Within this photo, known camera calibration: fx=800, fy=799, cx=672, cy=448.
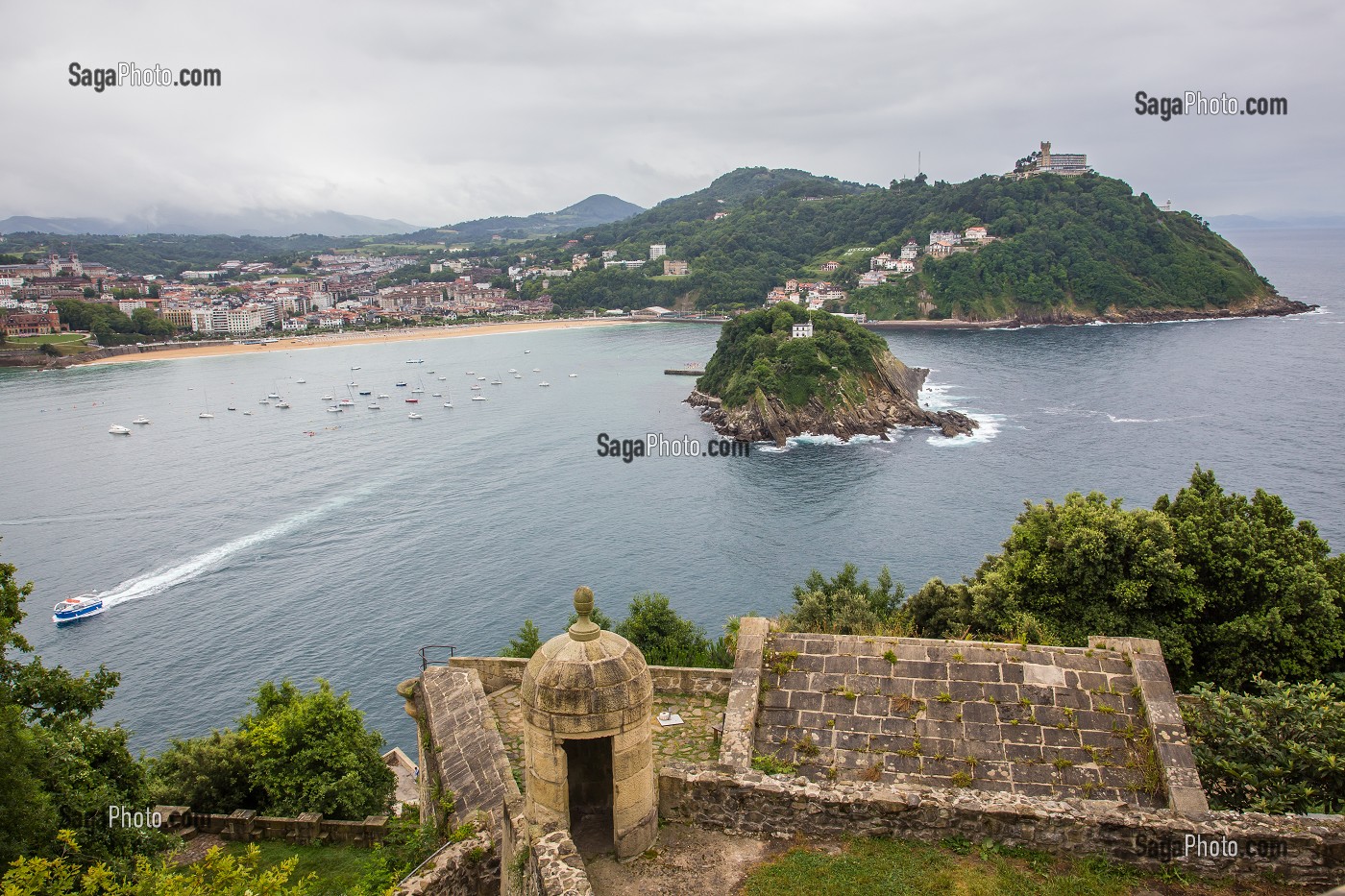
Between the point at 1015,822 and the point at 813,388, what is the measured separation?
7154 centimetres

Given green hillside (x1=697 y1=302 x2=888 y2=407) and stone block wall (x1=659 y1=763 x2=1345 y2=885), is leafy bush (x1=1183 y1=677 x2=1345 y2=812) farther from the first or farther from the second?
green hillside (x1=697 y1=302 x2=888 y2=407)

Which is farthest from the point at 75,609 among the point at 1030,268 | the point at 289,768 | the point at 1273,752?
the point at 1030,268

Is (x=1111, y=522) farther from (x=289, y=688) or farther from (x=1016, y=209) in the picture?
(x=1016, y=209)

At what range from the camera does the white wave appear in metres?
66.3

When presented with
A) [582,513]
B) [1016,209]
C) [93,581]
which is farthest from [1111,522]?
[1016,209]

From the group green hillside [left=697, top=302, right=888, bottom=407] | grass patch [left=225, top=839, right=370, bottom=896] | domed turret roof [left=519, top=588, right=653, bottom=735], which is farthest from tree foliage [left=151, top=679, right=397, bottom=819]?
green hillside [left=697, top=302, right=888, bottom=407]

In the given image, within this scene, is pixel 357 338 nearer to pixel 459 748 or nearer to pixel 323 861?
pixel 323 861

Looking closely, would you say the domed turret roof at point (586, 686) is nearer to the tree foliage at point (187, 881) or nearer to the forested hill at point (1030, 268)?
the tree foliage at point (187, 881)

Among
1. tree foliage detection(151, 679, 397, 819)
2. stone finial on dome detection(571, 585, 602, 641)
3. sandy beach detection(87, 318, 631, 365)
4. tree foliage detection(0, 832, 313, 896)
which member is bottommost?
tree foliage detection(151, 679, 397, 819)

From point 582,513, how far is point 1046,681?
45.4 meters

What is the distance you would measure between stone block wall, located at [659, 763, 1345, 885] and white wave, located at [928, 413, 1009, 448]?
2416 inches

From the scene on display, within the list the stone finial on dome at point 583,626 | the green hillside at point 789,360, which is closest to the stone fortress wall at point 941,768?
the stone finial on dome at point 583,626

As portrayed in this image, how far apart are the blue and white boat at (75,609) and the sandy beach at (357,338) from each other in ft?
344

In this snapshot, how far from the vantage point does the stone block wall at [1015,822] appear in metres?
7.00
